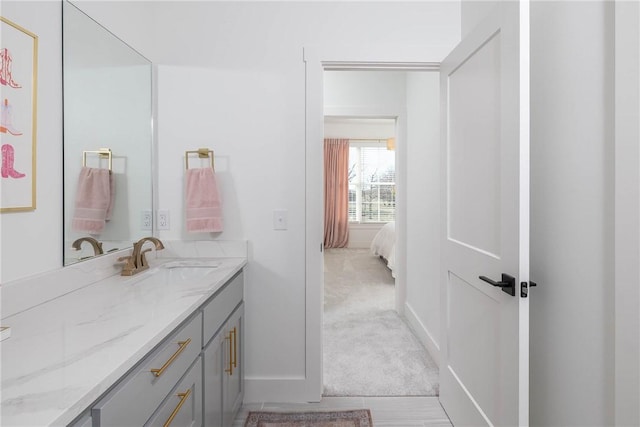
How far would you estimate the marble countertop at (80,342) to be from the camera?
2.12ft

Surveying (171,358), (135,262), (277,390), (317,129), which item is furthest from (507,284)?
(135,262)

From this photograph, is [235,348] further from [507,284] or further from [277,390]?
[507,284]

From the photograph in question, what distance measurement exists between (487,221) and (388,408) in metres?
1.28

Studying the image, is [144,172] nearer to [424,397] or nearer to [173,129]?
[173,129]

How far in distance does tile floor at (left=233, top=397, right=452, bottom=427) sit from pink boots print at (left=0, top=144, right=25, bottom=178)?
1563mm

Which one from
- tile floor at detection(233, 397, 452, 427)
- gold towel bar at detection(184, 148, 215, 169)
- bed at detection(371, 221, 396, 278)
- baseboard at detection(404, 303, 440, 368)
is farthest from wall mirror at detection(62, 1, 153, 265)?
bed at detection(371, 221, 396, 278)

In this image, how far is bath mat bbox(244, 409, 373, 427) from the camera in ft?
6.18

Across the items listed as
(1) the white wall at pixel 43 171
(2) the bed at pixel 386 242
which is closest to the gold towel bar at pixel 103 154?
(1) the white wall at pixel 43 171

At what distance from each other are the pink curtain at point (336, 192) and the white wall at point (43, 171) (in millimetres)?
5897

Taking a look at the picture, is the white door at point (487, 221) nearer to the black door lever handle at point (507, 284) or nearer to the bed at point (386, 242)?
the black door lever handle at point (507, 284)

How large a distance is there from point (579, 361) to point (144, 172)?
2.16 meters

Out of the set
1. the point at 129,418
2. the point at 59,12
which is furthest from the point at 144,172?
the point at 129,418

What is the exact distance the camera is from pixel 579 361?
1187mm

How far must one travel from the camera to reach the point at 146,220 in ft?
6.58
